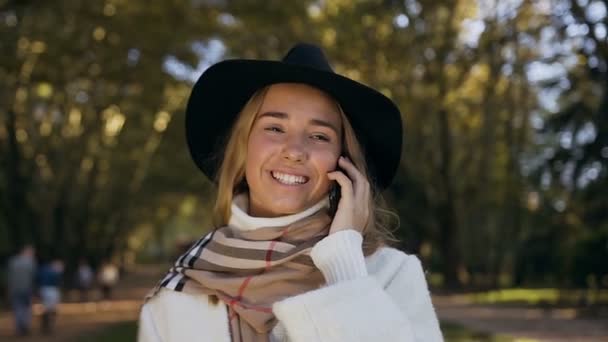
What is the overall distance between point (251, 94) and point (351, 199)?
525mm

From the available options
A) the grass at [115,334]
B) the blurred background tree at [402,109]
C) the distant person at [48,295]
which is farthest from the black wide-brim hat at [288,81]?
the distant person at [48,295]

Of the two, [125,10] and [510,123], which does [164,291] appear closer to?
[125,10]

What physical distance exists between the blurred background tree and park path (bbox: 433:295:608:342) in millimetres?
2317

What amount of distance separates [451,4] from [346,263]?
797 inches

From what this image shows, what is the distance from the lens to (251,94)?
2.80 metres

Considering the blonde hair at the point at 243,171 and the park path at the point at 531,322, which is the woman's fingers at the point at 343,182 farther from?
the park path at the point at 531,322

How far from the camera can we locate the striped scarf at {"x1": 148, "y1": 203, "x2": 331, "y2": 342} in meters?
2.43

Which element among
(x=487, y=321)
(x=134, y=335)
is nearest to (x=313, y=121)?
(x=134, y=335)

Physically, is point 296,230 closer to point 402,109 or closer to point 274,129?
point 274,129

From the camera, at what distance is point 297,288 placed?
2.51 metres

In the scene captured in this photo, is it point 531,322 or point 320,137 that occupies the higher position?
point 320,137

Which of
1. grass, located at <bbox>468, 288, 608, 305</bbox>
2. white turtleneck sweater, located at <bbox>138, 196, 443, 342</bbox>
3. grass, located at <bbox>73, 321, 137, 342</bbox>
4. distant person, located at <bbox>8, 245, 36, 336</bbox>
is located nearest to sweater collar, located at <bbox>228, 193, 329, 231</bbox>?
white turtleneck sweater, located at <bbox>138, 196, 443, 342</bbox>

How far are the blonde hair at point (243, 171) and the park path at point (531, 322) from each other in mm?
12196

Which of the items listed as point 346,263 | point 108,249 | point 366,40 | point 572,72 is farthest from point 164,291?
point 108,249
